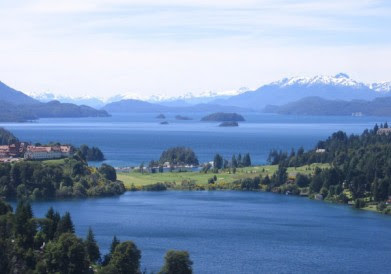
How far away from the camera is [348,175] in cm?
6191

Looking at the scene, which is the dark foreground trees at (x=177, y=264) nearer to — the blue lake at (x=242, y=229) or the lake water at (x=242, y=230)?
the lake water at (x=242, y=230)

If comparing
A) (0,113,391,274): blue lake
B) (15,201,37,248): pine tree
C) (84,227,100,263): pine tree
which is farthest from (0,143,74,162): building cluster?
(84,227,100,263): pine tree

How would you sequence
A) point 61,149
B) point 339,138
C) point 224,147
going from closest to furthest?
point 61,149 < point 339,138 < point 224,147

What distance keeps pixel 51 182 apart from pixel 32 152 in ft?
38.1

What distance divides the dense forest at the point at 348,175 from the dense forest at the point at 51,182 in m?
13.1

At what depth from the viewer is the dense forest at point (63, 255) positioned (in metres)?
29.9

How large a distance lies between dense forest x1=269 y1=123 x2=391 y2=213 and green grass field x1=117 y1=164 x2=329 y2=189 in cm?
154

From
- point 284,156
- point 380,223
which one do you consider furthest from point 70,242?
point 284,156

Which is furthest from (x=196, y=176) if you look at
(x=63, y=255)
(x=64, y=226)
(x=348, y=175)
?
(x=63, y=255)

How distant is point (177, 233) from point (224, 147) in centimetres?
7005

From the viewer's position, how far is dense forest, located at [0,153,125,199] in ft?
188

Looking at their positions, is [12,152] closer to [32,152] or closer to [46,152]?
[32,152]

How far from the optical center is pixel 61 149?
72.1 m

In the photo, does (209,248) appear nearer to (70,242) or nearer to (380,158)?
(70,242)
